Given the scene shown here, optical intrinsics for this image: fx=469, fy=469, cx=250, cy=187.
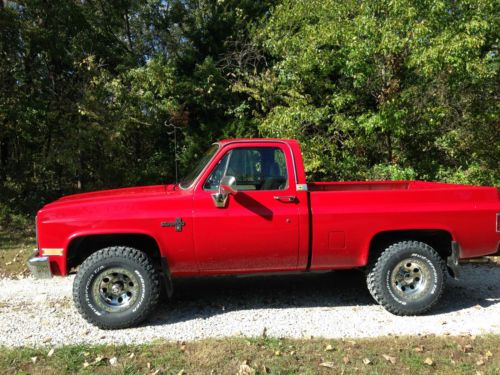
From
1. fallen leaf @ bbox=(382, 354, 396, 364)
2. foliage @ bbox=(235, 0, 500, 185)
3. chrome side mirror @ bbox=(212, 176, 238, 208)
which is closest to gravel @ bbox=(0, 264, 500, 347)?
fallen leaf @ bbox=(382, 354, 396, 364)

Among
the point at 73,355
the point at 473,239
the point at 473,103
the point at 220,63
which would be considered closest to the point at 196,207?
the point at 73,355

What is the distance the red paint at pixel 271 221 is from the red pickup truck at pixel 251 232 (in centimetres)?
1

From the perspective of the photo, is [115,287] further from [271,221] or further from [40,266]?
[271,221]

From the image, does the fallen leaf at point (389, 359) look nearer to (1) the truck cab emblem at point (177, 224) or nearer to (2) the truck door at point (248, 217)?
(2) the truck door at point (248, 217)

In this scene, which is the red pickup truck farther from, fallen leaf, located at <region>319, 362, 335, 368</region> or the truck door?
fallen leaf, located at <region>319, 362, 335, 368</region>

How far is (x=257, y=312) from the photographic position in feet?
17.5

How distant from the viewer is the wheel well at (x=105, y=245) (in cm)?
501

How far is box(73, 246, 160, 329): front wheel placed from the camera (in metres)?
4.81

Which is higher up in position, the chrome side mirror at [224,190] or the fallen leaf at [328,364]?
the chrome side mirror at [224,190]

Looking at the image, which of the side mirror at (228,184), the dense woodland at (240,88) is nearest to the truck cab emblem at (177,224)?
the side mirror at (228,184)

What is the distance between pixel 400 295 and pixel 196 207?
246 cm

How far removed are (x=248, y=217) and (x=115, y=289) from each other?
62.3 inches

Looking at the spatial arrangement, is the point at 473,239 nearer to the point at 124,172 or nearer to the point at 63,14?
the point at 124,172

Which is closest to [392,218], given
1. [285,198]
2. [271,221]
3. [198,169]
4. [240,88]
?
[285,198]
